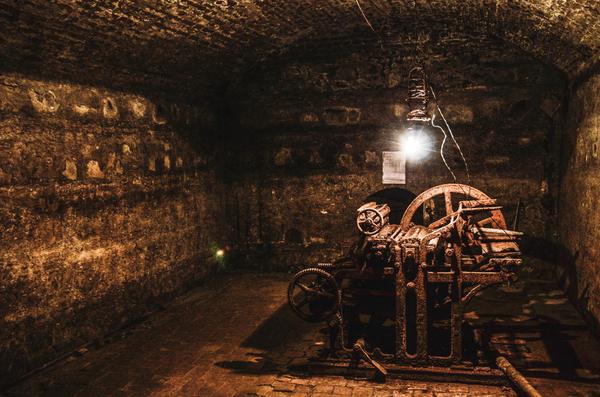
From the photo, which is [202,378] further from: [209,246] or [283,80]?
[283,80]

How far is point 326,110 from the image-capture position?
9.35 meters

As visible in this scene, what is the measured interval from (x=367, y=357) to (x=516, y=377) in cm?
150

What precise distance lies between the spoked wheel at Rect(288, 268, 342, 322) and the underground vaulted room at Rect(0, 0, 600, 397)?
0.03 meters

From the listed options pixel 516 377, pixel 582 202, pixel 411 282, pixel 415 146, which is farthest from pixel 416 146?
pixel 516 377

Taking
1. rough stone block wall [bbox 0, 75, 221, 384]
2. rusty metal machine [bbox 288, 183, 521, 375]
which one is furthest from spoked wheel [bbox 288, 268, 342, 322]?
rough stone block wall [bbox 0, 75, 221, 384]

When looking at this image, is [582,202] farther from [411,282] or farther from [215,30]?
[215,30]

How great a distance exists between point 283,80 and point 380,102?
6.53 ft

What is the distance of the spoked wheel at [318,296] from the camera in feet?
18.0

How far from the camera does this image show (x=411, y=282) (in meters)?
5.25

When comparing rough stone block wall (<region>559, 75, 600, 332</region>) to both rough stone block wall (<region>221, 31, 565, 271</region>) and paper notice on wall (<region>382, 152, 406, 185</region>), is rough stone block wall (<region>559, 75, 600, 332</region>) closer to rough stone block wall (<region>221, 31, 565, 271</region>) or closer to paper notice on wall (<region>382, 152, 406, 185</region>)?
rough stone block wall (<region>221, 31, 565, 271</region>)

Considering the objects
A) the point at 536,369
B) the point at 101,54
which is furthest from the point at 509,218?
the point at 101,54

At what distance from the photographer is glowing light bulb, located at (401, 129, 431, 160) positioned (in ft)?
29.2

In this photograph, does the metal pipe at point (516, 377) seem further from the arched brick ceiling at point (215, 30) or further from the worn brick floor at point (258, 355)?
the arched brick ceiling at point (215, 30)

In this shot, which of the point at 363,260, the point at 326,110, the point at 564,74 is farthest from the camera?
the point at 326,110
